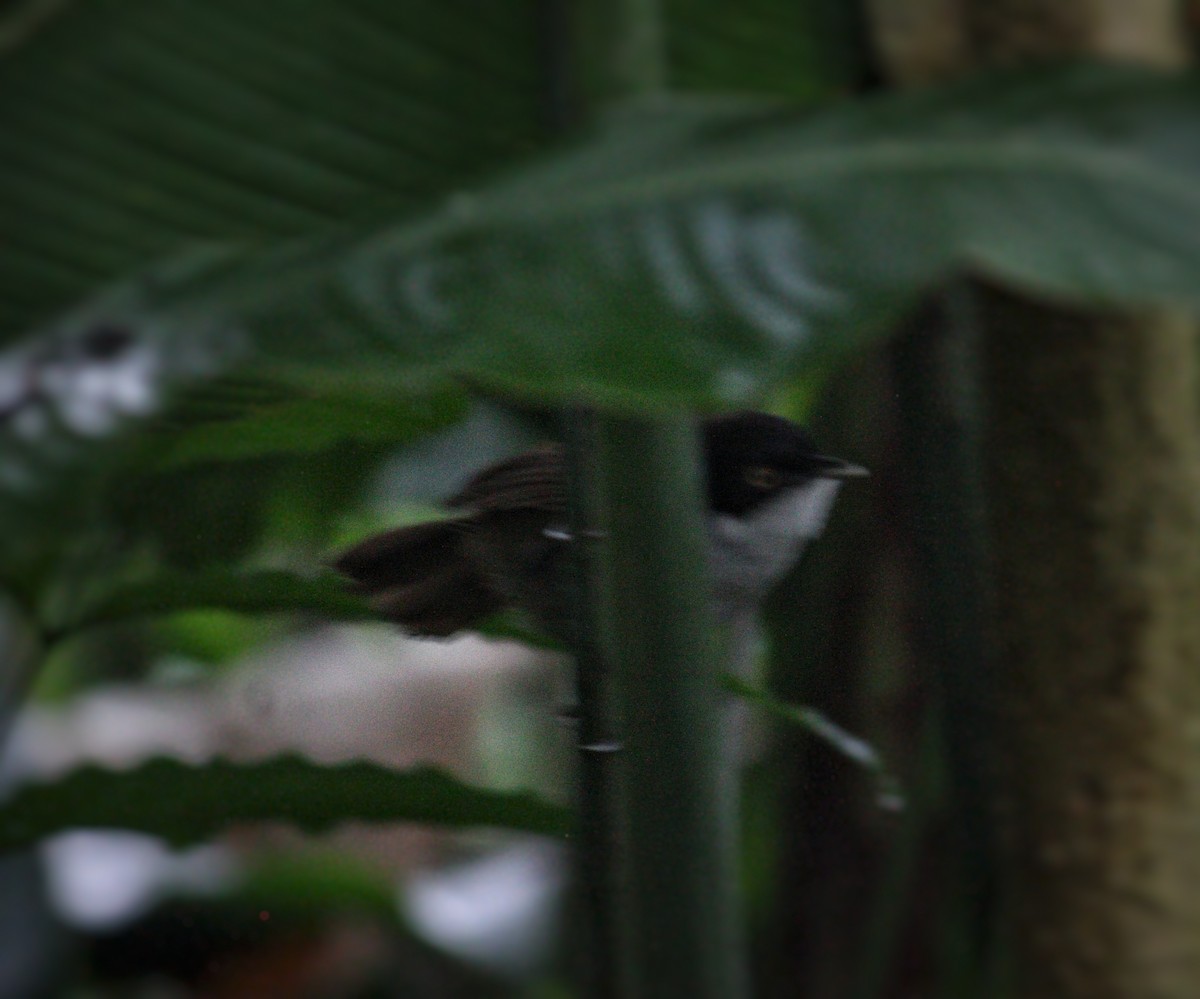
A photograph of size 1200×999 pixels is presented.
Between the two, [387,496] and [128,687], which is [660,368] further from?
[128,687]

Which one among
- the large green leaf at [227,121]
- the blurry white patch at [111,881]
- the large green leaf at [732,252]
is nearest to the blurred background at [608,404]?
the large green leaf at [732,252]

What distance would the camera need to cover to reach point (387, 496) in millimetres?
420

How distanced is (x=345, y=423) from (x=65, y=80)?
0.77 m

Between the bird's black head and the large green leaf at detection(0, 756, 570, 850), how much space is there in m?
0.11

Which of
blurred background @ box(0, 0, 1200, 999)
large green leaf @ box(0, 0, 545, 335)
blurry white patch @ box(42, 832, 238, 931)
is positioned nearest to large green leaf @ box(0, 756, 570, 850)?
blurred background @ box(0, 0, 1200, 999)

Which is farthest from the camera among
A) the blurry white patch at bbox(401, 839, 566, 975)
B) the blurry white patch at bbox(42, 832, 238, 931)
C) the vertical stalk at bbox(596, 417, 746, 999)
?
the blurry white patch at bbox(42, 832, 238, 931)

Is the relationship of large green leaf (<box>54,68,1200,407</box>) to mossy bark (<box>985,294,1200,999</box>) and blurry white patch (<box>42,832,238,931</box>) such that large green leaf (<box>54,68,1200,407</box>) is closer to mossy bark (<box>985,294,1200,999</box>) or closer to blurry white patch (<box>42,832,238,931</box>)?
mossy bark (<box>985,294,1200,999</box>)

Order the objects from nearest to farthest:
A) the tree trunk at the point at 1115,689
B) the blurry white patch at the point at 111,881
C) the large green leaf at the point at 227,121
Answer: the tree trunk at the point at 1115,689 → the large green leaf at the point at 227,121 → the blurry white patch at the point at 111,881

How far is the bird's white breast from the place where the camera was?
0.41 meters

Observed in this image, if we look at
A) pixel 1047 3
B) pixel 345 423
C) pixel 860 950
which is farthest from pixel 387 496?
pixel 1047 3

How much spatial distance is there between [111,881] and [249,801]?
3.67ft

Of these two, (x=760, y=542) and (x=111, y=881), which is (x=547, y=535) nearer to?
(x=760, y=542)

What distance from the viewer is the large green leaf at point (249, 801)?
1.57 ft

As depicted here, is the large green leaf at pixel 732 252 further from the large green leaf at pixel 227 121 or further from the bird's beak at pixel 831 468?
the large green leaf at pixel 227 121
